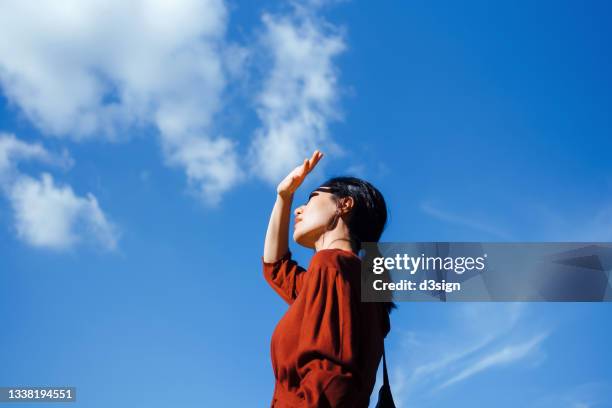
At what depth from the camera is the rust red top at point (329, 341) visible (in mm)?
3162

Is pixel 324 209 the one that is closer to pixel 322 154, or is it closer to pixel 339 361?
pixel 322 154

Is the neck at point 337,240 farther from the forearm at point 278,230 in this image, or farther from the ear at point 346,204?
the forearm at point 278,230

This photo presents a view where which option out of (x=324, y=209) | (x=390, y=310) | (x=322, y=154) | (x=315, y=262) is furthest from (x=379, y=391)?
(x=322, y=154)

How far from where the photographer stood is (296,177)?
4.25 meters

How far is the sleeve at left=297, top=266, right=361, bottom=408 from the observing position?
3115 mm

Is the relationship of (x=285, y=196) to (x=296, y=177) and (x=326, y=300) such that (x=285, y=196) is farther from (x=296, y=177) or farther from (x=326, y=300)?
(x=326, y=300)

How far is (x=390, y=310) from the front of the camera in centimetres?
410

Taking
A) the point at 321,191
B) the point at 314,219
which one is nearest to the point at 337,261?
the point at 314,219

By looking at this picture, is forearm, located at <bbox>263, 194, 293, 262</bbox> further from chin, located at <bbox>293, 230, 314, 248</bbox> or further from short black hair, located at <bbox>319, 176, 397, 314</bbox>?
short black hair, located at <bbox>319, 176, 397, 314</bbox>

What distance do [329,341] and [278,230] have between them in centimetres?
121

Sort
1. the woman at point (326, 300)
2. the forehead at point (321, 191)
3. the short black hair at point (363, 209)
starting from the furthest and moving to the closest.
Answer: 1. the forehead at point (321, 191)
2. the short black hair at point (363, 209)
3. the woman at point (326, 300)

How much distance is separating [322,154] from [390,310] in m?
1.08

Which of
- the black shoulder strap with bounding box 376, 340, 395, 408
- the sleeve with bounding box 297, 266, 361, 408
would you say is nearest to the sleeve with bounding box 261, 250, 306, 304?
the sleeve with bounding box 297, 266, 361, 408

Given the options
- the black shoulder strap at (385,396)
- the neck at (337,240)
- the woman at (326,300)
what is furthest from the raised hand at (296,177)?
the black shoulder strap at (385,396)
